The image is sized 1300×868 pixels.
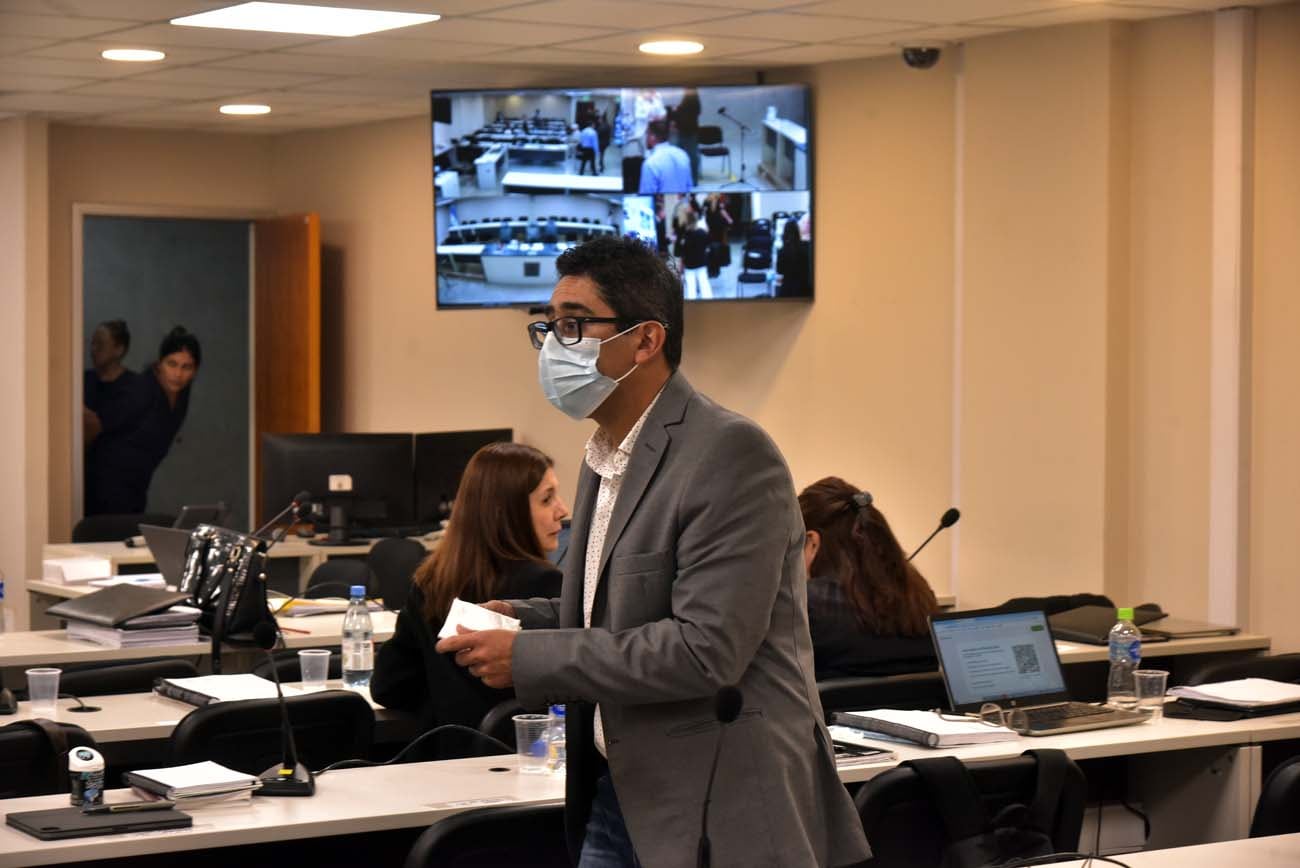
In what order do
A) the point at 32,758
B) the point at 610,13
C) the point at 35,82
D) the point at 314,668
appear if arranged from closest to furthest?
1. the point at 32,758
2. the point at 314,668
3. the point at 610,13
4. the point at 35,82

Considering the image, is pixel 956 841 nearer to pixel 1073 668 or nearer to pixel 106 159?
pixel 1073 668

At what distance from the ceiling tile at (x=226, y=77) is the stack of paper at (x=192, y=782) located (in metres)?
4.80

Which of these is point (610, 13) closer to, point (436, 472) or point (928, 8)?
point (928, 8)

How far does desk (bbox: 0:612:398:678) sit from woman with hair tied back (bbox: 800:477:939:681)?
128cm

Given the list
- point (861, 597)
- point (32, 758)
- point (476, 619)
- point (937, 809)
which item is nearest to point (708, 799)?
point (476, 619)

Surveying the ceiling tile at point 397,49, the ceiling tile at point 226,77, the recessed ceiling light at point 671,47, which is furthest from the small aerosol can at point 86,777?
the ceiling tile at point 226,77

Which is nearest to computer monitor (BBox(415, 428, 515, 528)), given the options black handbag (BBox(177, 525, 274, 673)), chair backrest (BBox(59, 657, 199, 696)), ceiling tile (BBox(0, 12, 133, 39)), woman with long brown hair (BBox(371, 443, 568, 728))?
ceiling tile (BBox(0, 12, 133, 39))

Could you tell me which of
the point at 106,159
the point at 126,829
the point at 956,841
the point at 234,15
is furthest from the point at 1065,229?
the point at 106,159

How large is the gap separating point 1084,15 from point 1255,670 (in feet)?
7.84

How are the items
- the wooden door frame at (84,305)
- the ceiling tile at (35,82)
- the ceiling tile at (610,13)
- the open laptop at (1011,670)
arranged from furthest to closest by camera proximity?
the wooden door frame at (84,305)
the ceiling tile at (35,82)
the ceiling tile at (610,13)
the open laptop at (1011,670)

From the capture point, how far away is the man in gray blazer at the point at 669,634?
237cm

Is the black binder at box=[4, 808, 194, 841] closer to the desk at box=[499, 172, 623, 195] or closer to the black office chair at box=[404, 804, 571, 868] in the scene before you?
the black office chair at box=[404, 804, 571, 868]

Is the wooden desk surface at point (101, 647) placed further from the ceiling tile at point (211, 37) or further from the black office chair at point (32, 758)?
the ceiling tile at point (211, 37)

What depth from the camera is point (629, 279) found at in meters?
2.58
